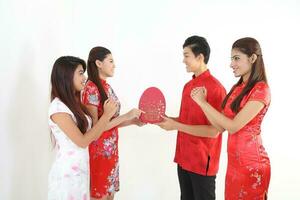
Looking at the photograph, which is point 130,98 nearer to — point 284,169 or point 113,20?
point 113,20

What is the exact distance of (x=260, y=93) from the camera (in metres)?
1.57

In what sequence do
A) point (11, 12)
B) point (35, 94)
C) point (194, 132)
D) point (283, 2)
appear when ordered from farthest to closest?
point (283, 2), point (35, 94), point (194, 132), point (11, 12)

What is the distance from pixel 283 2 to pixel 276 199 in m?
1.68

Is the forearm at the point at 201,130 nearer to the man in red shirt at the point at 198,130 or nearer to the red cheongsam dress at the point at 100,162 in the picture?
the man in red shirt at the point at 198,130

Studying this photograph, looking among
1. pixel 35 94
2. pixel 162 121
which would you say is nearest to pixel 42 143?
pixel 35 94

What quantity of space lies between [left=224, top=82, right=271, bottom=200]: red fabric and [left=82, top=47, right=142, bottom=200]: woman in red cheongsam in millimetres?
650

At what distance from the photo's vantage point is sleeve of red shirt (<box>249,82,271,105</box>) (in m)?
1.56

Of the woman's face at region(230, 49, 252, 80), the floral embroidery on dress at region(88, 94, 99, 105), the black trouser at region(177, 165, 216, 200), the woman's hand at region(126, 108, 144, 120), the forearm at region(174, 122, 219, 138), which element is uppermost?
the woman's face at region(230, 49, 252, 80)

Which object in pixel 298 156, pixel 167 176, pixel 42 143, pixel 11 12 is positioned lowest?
pixel 167 176

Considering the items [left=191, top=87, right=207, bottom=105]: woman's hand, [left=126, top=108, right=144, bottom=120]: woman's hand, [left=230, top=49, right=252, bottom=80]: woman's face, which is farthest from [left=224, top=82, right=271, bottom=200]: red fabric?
[left=126, top=108, right=144, bottom=120]: woman's hand

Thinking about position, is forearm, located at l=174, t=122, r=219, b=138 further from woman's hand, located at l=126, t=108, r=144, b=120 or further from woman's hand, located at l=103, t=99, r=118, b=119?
woman's hand, located at l=103, t=99, r=118, b=119

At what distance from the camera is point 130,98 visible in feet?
9.21

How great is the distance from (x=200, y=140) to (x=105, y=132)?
572 millimetres

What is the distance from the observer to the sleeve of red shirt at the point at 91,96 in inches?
74.9
